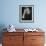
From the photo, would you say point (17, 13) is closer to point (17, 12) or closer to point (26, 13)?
point (17, 12)

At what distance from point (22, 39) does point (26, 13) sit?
3.01ft

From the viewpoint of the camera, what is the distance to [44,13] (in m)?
4.00

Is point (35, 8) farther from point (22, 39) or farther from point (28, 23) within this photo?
point (22, 39)

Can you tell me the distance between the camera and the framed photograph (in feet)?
13.0

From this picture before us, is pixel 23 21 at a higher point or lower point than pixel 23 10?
lower

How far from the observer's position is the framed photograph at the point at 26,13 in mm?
3975

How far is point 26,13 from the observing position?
4004 mm

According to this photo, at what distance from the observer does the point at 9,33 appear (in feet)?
11.5

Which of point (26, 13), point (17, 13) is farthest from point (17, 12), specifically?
point (26, 13)

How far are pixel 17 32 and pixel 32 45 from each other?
0.55m

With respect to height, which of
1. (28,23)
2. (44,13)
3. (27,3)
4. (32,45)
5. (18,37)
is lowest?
(32,45)

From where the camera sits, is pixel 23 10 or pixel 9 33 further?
pixel 23 10

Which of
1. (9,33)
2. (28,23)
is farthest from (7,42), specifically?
(28,23)

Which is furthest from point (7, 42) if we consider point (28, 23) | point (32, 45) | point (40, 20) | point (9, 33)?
point (40, 20)
